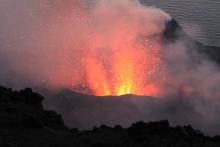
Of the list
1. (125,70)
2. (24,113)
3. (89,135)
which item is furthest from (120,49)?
(89,135)

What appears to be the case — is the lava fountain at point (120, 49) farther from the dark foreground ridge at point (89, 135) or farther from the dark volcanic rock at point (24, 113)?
the dark foreground ridge at point (89, 135)

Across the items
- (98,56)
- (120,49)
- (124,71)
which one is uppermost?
(120,49)

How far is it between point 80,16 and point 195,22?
13.6 m

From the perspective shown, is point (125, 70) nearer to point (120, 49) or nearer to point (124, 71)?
point (124, 71)

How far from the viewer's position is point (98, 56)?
38.7m

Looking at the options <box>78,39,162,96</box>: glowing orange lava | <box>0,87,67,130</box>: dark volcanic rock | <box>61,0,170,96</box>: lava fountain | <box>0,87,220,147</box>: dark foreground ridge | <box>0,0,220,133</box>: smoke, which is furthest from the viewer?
<box>61,0,170,96</box>: lava fountain

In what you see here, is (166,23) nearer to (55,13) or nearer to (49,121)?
(55,13)

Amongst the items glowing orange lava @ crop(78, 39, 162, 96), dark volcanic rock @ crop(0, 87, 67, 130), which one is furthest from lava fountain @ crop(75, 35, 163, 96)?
dark volcanic rock @ crop(0, 87, 67, 130)

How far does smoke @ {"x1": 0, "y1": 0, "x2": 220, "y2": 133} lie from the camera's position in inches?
1180

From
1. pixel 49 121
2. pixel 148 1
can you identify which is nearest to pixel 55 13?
pixel 148 1

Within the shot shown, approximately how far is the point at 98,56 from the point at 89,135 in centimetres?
1897

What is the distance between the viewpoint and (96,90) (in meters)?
34.8

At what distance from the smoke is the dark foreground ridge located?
750cm

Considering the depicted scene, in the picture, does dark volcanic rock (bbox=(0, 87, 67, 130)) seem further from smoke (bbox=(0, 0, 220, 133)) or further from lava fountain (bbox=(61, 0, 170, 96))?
lava fountain (bbox=(61, 0, 170, 96))
